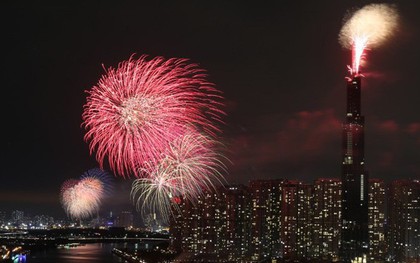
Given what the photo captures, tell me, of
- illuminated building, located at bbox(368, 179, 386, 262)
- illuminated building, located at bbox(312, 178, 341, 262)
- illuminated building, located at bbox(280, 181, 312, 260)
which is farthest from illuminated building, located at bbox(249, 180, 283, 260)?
illuminated building, located at bbox(368, 179, 386, 262)

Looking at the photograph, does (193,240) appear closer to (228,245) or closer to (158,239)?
(228,245)

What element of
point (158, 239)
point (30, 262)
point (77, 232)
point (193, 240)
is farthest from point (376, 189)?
point (77, 232)

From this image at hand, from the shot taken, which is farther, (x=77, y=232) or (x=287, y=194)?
(x=77, y=232)

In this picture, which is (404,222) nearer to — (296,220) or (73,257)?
(296,220)

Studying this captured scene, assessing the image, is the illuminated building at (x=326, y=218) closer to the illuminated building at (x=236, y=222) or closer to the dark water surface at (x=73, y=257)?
the illuminated building at (x=236, y=222)

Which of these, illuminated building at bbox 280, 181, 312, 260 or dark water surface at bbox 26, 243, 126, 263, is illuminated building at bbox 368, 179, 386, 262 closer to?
illuminated building at bbox 280, 181, 312, 260

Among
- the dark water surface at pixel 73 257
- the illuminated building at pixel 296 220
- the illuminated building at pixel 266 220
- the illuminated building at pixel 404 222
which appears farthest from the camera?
the dark water surface at pixel 73 257

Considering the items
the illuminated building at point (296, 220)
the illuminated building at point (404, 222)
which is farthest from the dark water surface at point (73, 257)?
the illuminated building at point (404, 222)
